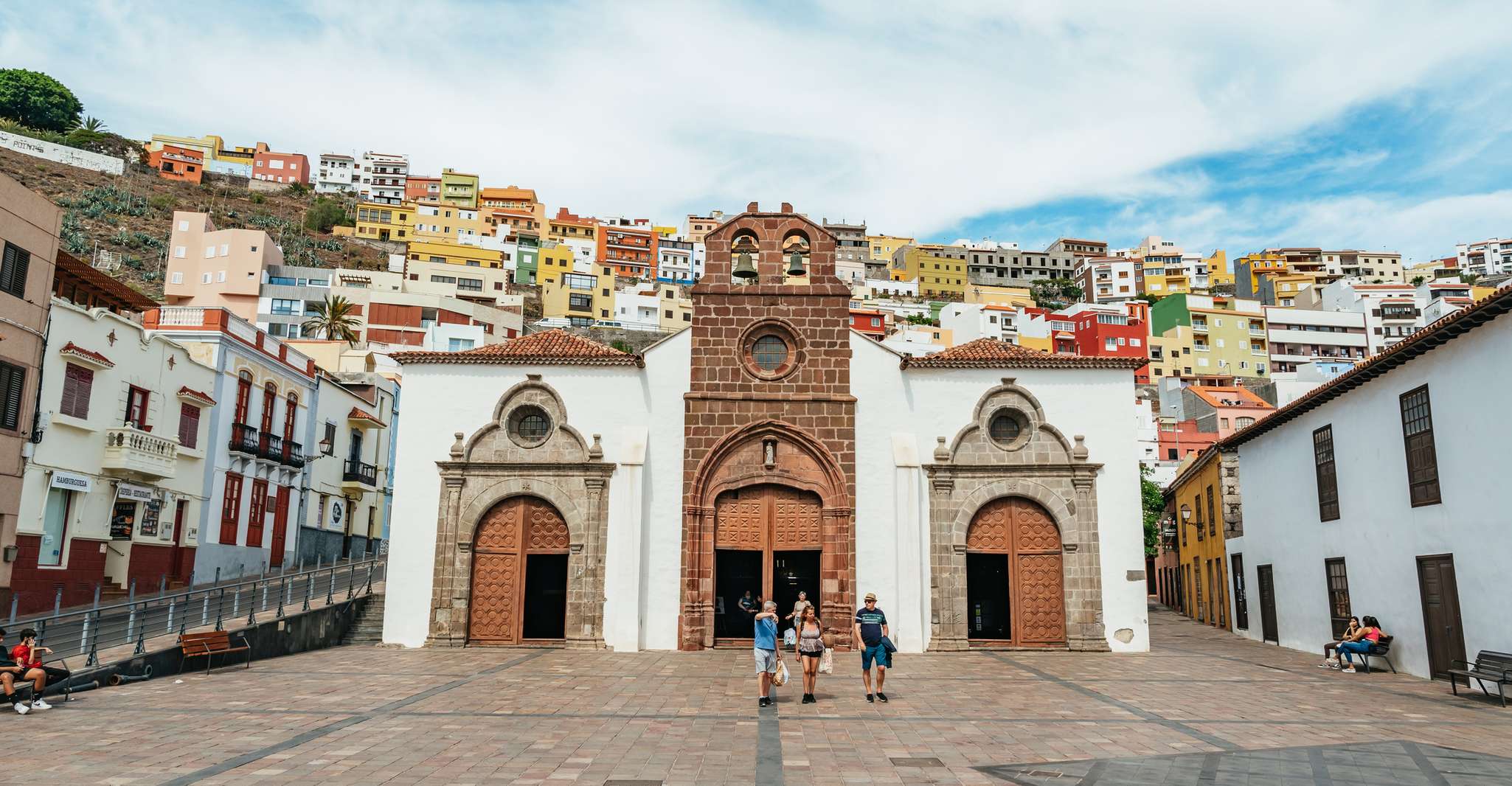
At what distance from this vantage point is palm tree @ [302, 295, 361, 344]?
216ft

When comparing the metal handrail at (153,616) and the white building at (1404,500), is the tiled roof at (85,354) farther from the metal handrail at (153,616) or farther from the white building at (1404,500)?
the white building at (1404,500)

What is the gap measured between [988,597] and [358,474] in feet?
89.2

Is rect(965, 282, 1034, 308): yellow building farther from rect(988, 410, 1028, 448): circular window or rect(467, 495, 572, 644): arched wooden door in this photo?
rect(467, 495, 572, 644): arched wooden door

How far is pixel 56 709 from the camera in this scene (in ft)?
41.3

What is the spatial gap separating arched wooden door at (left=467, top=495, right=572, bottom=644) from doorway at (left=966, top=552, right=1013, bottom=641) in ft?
29.9

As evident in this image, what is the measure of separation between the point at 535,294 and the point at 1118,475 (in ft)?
267

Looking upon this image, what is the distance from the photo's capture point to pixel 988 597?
71.5ft

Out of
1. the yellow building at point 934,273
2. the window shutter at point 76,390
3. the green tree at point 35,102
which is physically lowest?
the window shutter at point 76,390

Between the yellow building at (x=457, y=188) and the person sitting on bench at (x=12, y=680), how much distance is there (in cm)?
11700

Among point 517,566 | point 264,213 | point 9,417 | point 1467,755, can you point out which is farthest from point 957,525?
point 264,213

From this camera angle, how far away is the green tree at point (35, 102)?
105 metres

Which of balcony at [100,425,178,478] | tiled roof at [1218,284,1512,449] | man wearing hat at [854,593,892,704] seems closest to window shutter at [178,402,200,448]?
balcony at [100,425,178,478]

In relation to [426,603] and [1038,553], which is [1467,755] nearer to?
[1038,553]

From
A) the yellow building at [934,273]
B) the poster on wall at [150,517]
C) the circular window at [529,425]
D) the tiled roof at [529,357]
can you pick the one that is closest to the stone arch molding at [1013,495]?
the tiled roof at [529,357]
